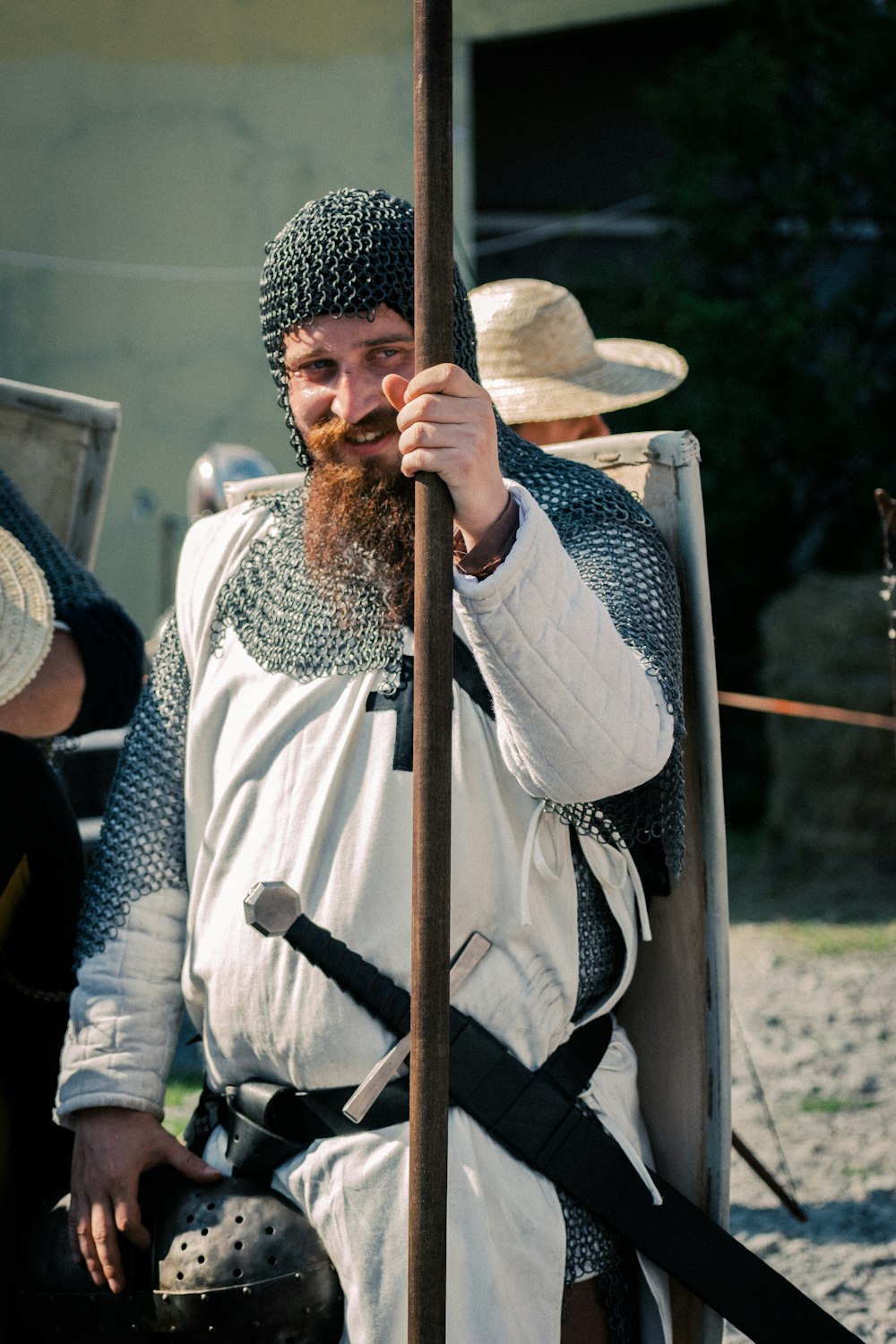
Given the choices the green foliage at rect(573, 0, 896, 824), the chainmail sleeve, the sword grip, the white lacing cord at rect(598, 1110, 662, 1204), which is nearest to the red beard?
the chainmail sleeve

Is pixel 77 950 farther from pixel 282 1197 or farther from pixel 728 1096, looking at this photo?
pixel 728 1096

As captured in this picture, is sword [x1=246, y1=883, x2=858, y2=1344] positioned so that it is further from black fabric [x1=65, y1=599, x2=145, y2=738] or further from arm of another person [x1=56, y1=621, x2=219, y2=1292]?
black fabric [x1=65, y1=599, x2=145, y2=738]

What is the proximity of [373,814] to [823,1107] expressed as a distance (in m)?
3.09

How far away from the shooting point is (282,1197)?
1838 mm

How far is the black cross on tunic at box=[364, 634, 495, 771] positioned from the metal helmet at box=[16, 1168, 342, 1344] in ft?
1.93

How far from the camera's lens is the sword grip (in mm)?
1771

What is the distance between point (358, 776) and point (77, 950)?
1.76 feet

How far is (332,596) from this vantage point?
2.02m

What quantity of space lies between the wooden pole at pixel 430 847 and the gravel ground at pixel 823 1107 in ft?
6.19

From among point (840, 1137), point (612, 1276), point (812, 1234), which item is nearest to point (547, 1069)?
point (612, 1276)

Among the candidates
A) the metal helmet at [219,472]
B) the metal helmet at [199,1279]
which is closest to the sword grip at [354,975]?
the metal helmet at [199,1279]

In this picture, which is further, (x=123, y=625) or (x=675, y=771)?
(x=123, y=625)

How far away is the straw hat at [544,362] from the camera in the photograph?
129 inches

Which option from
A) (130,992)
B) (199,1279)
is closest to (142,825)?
(130,992)
